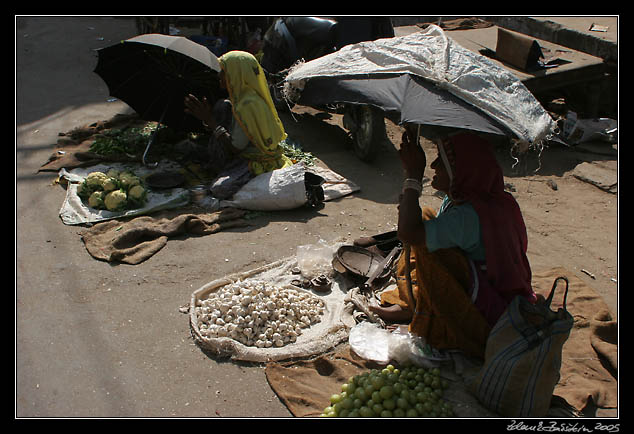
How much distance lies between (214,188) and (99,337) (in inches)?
81.6

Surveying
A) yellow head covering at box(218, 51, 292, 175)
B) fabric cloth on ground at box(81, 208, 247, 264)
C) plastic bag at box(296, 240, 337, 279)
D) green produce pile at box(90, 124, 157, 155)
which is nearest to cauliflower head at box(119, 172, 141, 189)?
fabric cloth on ground at box(81, 208, 247, 264)

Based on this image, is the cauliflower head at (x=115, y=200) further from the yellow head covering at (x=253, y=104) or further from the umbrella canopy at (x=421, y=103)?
the umbrella canopy at (x=421, y=103)

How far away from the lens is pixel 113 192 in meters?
5.09

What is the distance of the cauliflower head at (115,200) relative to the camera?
5039 millimetres

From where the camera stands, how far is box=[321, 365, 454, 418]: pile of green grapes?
284cm

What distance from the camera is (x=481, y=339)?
3.15m

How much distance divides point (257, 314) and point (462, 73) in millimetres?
1857

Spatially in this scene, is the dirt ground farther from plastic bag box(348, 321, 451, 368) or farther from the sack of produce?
plastic bag box(348, 321, 451, 368)

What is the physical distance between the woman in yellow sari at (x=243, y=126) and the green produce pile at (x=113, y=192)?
0.69 metres

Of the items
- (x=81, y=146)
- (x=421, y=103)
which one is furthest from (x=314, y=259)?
(x=81, y=146)

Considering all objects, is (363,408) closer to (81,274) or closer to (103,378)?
(103,378)

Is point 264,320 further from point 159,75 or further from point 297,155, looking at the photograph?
point 159,75

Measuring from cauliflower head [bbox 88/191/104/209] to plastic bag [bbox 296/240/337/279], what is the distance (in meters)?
1.88

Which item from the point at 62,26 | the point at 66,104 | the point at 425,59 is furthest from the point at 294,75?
the point at 62,26
